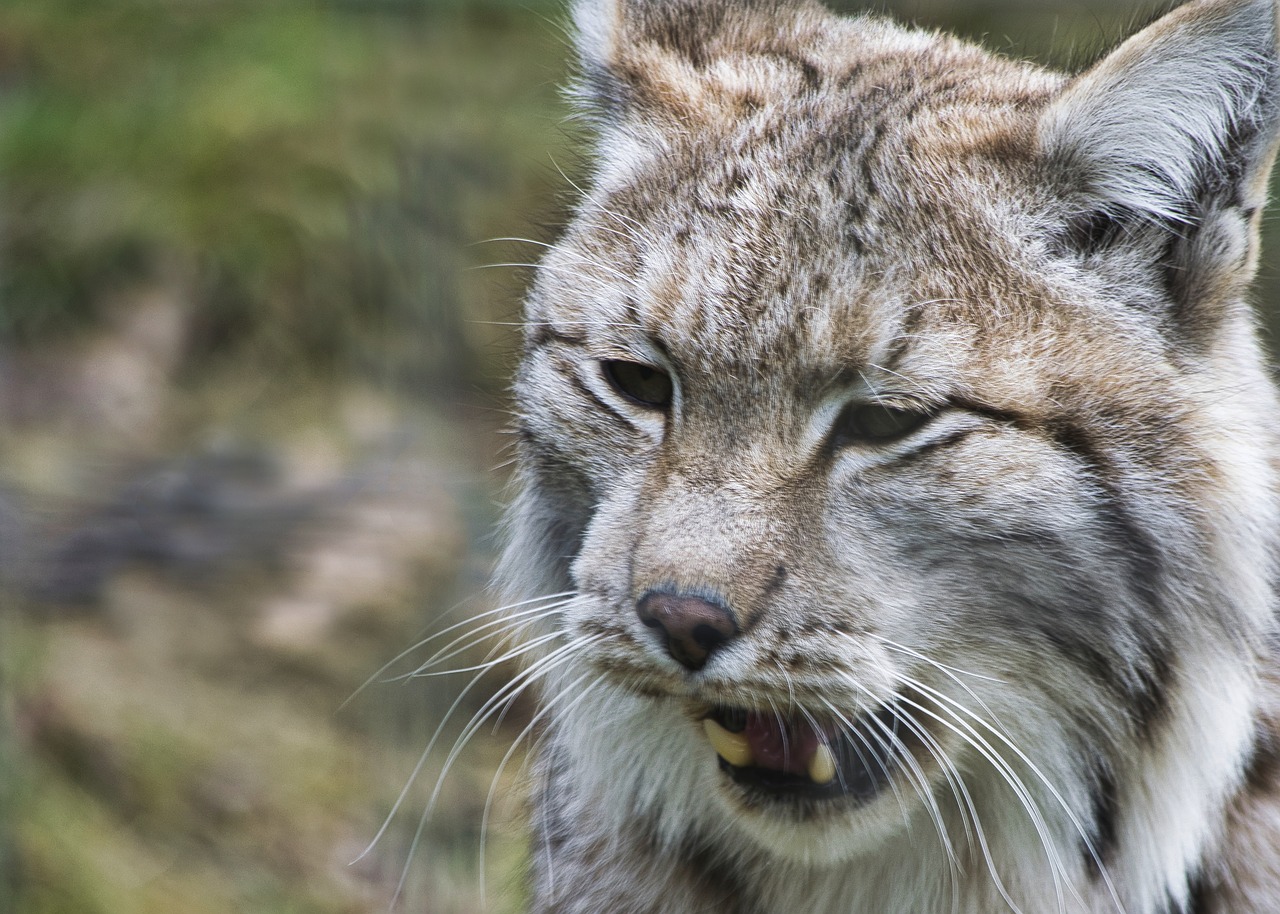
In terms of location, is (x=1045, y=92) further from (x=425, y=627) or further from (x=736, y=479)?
(x=425, y=627)

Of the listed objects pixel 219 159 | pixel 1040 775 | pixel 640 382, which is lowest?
pixel 1040 775

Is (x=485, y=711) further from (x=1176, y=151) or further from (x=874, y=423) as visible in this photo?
(x=1176, y=151)

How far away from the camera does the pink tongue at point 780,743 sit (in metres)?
2.32

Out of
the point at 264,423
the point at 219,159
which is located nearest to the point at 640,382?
the point at 264,423

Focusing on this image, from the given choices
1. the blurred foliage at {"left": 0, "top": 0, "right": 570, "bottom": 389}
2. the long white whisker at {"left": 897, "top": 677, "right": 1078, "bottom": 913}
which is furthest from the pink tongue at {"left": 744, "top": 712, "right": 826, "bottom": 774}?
the blurred foliage at {"left": 0, "top": 0, "right": 570, "bottom": 389}

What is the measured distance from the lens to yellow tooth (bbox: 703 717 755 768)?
2.36m

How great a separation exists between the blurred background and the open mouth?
833 millimetres

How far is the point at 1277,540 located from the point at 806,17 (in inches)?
57.6

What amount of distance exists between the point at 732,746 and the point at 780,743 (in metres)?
0.08

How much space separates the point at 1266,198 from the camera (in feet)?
7.44

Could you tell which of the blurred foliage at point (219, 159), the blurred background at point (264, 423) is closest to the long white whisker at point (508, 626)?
the blurred background at point (264, 423)

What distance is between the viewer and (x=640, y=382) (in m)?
2.49

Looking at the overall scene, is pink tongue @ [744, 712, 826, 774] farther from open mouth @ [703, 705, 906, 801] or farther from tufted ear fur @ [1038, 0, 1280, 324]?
tufted ear fur @ [1038, 0, 1280, 324]

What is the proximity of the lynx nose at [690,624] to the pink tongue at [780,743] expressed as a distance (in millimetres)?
240
